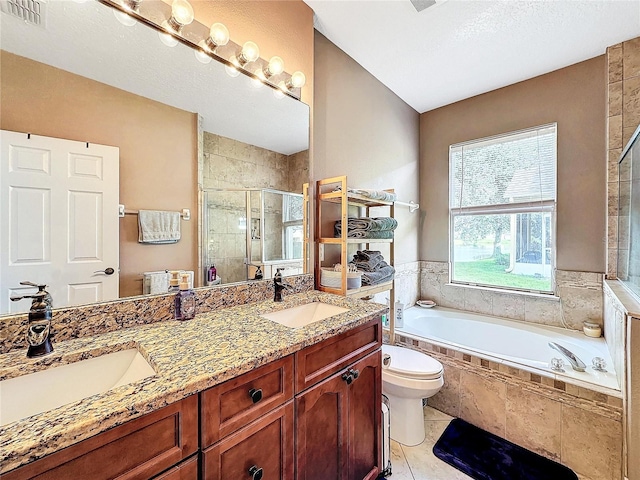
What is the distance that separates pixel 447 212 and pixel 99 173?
114 inches

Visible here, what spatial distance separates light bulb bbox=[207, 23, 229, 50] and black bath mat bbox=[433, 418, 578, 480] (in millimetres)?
2533

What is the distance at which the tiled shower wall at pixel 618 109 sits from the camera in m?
1.96

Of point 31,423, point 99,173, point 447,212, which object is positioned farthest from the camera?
point 447,212

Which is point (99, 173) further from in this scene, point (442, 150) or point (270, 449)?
point (442, 150)

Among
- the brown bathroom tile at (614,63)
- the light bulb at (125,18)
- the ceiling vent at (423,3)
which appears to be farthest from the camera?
the brown bathroom tile at (614,63)

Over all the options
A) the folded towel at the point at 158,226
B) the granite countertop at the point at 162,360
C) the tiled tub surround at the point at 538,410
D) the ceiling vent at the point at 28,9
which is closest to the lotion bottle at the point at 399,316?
the tiled tub surround at the point at 538,410

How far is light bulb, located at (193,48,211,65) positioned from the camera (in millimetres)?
1220

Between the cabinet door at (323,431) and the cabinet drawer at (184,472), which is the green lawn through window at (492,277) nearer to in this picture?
the cabinet door at (323,431)

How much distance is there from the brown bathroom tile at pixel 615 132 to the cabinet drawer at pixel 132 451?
3.10 metres

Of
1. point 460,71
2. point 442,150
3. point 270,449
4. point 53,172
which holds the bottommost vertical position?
point 270,449

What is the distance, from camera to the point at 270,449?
2.70 ft

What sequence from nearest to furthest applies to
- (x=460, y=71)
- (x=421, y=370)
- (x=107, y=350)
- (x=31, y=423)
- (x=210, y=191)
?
(x=31, y=423) < (x=107, y=350) < (x=210, y=191) < (x=421, y=370) < (x=460, y=71)

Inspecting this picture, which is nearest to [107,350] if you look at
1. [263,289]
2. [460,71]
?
[263,289]

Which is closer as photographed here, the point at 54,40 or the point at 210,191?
the point at 54,40
